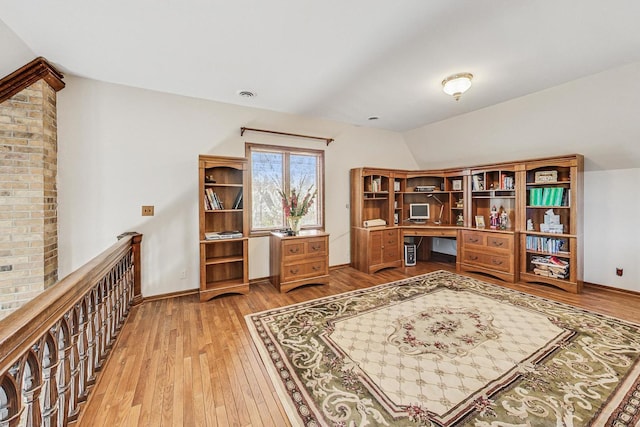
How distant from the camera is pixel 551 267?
3.68 meters

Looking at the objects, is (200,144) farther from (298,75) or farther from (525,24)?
(525,24)

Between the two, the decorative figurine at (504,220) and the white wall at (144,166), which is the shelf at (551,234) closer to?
the decorative figurine at (504,220)

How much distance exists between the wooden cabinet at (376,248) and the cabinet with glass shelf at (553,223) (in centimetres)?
187

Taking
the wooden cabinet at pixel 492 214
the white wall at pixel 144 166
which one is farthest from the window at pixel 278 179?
the wooden cabinet at pixel 492 214

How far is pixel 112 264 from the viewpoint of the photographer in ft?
6.91

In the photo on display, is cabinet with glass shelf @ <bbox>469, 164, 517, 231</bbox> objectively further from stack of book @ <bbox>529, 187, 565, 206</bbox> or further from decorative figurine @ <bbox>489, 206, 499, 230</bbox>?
stack of book @ <bbox>529, 187, 565, 206</bbox>

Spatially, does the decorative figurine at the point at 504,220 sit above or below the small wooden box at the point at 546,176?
below

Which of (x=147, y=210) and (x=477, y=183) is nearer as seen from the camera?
(x=147, y=210)

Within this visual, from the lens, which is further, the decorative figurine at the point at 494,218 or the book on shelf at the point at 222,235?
→ the decorative figurine at the point at 494,218

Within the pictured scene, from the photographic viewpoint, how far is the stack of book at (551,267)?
3576 millimetres

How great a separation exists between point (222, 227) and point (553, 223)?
15.6 ft

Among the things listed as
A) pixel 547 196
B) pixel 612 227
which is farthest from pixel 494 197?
pixel 612 227

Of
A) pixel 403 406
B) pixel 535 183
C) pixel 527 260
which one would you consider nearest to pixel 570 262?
pixel 527 260

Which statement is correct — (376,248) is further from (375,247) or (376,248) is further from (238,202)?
(238,202)
